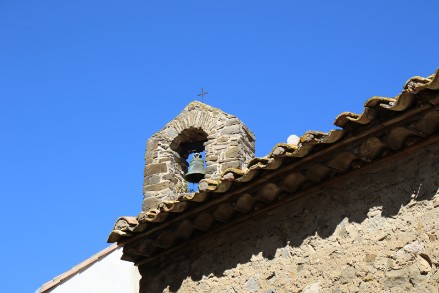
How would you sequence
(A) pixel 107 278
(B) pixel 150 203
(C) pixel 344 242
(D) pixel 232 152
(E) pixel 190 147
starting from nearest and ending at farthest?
(C) pixel 344 242 → (D) pixel 232 152 → (B) pixel 150 203 → (E) pixel 190 147 → (A) pixel 107 278

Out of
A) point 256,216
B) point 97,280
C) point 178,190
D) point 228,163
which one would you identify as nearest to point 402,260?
point 256,216

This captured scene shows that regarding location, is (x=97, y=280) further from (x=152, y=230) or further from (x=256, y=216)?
(x=256, y=216)

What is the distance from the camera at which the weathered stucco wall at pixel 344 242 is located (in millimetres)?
A: 4289

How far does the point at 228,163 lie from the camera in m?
6.72

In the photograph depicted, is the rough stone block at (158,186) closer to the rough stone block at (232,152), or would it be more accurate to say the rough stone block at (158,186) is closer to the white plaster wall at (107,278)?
the rough stone block at (232,152)

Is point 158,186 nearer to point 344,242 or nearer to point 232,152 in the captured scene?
point 232,152

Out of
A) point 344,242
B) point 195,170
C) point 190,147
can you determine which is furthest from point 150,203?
point 344,242

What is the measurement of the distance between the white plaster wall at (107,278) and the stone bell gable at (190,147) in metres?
2.50

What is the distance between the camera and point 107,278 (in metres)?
9.53

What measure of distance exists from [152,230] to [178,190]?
1.40 meters

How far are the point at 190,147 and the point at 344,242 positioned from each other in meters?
3.07

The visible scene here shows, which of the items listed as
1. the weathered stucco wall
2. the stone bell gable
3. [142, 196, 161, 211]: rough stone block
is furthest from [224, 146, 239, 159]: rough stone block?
the weathered stucco wall

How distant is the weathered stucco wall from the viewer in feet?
14.1

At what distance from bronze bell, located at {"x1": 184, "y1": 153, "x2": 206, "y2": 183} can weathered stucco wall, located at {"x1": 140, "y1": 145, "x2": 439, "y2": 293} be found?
1303mm
